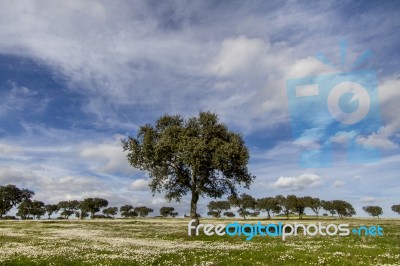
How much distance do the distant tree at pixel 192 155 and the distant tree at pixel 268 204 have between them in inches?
4710

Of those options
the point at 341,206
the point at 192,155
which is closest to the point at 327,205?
the point at 341,206

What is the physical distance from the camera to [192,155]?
48375 millimetres

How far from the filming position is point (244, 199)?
179625mm

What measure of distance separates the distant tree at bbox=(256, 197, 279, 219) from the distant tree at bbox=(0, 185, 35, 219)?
12555cm

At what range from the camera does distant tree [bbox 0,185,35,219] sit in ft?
604

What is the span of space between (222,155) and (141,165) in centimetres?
1362

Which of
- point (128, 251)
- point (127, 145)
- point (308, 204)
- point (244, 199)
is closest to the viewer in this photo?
point (128, 251)

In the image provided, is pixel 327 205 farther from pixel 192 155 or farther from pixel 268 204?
pixel 192 155

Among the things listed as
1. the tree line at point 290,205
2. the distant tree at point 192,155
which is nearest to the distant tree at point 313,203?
the tree line at point 290,205

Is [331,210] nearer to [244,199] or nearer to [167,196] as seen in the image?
[244,199]

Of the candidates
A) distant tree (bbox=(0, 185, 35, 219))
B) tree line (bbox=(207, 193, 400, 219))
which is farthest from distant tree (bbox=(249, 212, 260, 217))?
distant tree (bbox=(0, 185, 35, 219))

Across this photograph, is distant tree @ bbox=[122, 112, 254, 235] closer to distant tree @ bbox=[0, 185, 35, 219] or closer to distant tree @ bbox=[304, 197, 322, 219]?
distant tree @ bbox=[304, 197, 322, 219]

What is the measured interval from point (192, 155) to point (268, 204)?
129 metres

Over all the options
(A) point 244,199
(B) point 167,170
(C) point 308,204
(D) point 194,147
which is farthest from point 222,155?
(A) point 244,199
